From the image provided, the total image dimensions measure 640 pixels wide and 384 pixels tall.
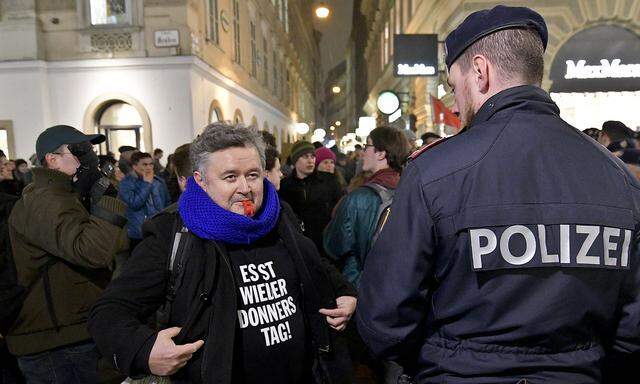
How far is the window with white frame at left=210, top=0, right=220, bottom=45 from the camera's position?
49.2 ft

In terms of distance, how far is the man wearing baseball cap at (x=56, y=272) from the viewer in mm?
2498

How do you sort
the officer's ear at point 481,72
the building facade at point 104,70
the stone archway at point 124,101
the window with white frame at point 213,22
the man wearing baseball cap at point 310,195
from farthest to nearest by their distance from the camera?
the window with white frame at point 213,22 → the stone archway at point 124,101 → the building facade at point 104,70 → the man wearing baseball cap at point 310,195 → the officer's ear at point 481,72

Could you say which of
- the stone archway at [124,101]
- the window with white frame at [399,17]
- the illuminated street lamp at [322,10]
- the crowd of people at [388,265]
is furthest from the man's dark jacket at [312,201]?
the window with white frame at [399,17]

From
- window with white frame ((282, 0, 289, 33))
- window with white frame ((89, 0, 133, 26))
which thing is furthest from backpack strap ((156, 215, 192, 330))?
window with white frame ((282, 0, 289, 33))

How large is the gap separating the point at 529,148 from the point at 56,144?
257cm

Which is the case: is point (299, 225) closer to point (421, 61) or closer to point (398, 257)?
point (398, 257)

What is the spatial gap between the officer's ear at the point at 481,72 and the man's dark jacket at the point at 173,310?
3.79 ft

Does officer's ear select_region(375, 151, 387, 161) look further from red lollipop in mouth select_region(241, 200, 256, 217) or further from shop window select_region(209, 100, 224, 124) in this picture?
shop window select_region(209, 100, 224, 124)

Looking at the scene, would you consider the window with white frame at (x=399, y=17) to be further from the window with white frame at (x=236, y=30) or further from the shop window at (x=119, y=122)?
the shop window at (x=119, y=122)

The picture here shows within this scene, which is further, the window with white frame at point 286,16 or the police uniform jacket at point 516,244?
the window with white frame at point 286,16

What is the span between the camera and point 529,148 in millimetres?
1334

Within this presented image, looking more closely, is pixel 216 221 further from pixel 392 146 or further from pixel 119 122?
pixel 119 122

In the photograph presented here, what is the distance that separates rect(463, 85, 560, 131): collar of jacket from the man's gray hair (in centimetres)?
109

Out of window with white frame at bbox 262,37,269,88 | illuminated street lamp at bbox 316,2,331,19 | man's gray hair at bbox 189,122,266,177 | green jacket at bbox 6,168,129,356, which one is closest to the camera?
man's gray hair at bbox 189,122,266,177
